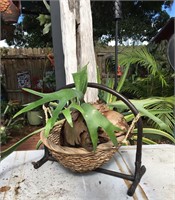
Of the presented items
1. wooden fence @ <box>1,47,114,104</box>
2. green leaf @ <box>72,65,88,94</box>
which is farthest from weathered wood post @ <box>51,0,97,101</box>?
wooden fence @ <box>1,47,114,104</box>

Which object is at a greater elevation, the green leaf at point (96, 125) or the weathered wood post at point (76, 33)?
the weathered wood post at point (76, 33)

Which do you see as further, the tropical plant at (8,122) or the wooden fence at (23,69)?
the wooden fence at (23,69)

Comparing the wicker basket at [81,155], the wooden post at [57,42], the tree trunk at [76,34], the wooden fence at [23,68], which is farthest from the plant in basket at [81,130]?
the wooden fence at [23,68]

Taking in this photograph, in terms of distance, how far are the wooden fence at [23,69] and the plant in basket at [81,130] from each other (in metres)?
3.19

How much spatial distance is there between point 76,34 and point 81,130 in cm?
54

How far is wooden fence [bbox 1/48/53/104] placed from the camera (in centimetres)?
367

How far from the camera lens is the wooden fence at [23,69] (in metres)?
3.67

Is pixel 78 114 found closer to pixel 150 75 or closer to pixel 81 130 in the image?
pixel 81 130

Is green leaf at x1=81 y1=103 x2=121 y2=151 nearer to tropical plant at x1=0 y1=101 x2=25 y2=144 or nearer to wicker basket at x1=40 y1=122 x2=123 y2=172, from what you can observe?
wicker basket at x1=40 y1=122 x2=123 y2=172

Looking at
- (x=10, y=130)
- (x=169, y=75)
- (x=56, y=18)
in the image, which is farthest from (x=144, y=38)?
(x=56, y=18)

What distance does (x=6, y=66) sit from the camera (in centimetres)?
366

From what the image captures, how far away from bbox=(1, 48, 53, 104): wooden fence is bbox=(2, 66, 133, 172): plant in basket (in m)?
3.19

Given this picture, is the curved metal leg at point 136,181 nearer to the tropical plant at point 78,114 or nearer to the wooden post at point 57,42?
the tropical plant at point 78,114

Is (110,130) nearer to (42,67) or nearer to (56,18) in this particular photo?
(56,18)
